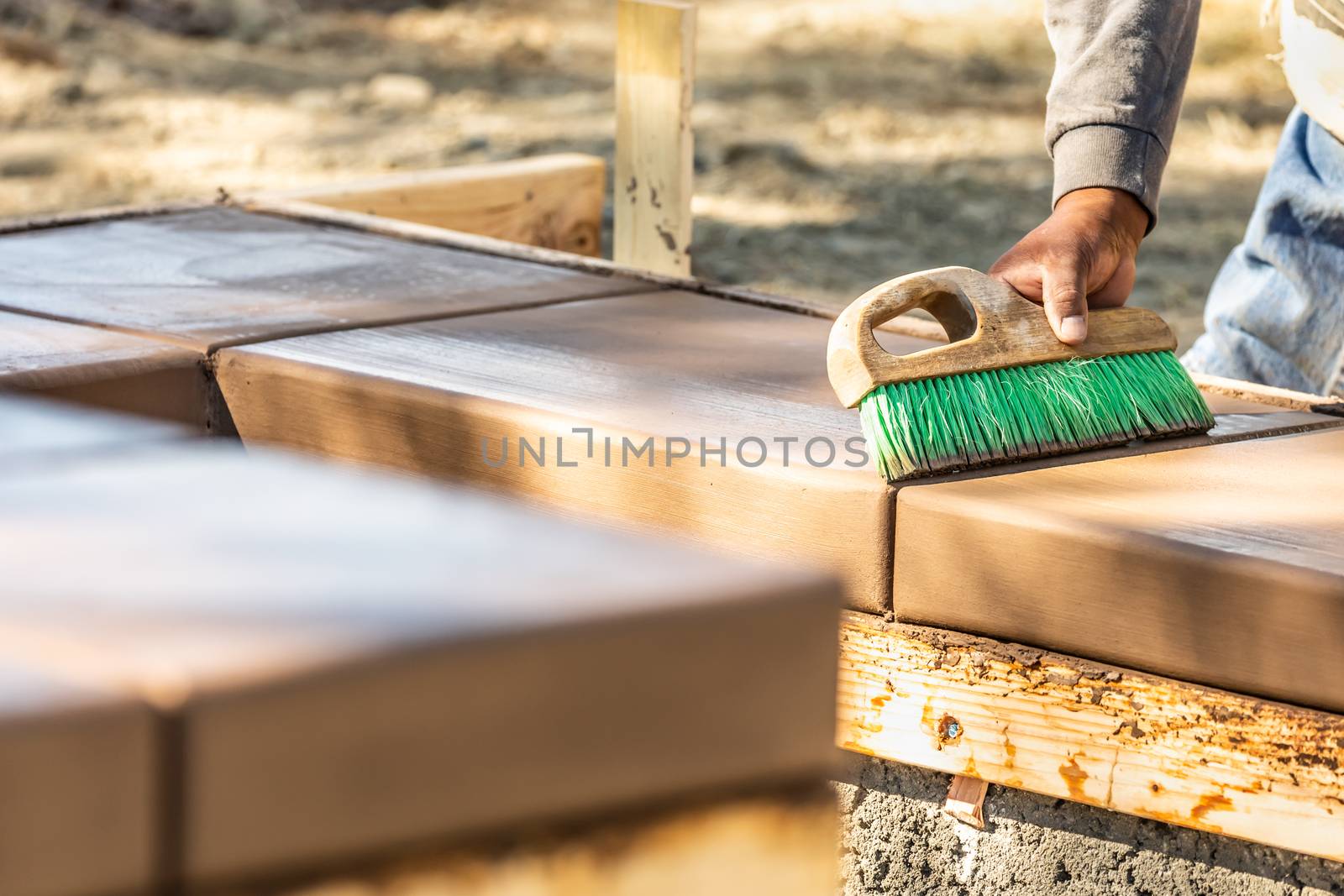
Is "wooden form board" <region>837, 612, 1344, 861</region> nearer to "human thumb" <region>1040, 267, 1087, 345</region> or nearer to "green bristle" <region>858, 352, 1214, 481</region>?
"green bristle" <region>858, 352, 1214, 481</region>

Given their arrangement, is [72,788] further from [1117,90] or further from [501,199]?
[501,199]

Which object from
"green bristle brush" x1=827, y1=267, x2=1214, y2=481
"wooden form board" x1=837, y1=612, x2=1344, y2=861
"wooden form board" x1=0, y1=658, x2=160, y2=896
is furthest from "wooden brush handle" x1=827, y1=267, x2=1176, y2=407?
"wooden form board" x1=0, y1=658, x2=160, y2=896

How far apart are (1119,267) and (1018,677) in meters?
0.58

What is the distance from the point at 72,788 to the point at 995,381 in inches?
52.5

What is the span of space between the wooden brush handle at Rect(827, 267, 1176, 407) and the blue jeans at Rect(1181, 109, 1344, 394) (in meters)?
1.04

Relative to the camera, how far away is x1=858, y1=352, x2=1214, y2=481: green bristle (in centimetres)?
167

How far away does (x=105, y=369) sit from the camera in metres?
1.95

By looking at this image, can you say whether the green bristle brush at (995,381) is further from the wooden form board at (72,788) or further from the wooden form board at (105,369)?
the wooden form board at (72,788)

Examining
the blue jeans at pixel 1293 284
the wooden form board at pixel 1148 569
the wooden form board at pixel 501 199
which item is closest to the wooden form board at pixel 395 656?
the wooden form board at pixel 1148 569

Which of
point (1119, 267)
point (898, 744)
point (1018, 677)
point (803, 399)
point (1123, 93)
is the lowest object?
point (898, 744)

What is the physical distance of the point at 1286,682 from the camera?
1.47 m

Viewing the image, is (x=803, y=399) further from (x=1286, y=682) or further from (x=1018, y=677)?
(x=1286, y=682)

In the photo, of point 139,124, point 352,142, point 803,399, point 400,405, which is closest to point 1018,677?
point 803,399

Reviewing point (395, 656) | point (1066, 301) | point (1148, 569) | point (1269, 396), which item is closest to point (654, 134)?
point (1269, 396)
